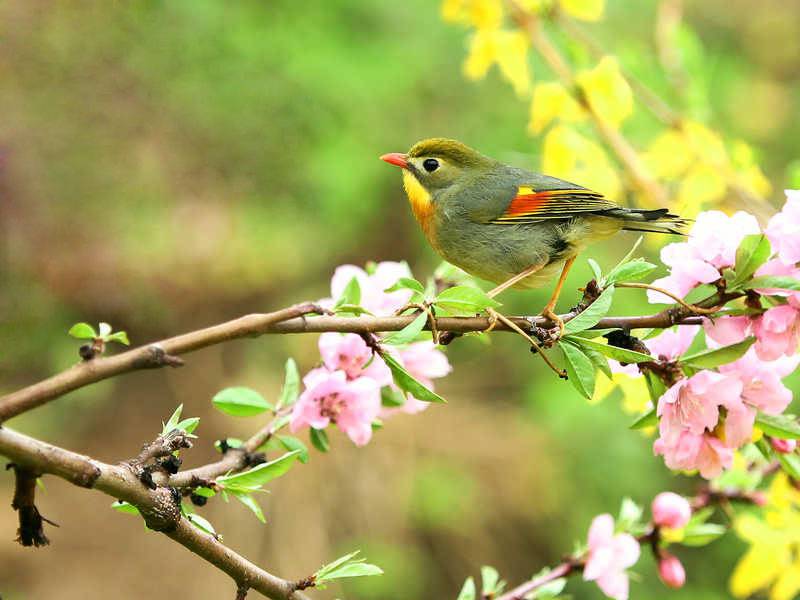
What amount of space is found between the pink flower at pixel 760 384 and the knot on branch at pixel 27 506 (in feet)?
2.43

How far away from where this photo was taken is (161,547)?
140 inches

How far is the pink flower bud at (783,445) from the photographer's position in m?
1.13

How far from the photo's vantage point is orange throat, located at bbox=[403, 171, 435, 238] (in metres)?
1.80

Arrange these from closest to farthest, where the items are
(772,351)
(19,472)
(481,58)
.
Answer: (19,472), (772,351), (481,58)

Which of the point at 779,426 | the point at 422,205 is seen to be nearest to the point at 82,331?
the point at 779,426

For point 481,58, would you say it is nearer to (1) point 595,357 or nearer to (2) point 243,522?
(1) point 595,357

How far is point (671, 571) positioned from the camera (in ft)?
4.29

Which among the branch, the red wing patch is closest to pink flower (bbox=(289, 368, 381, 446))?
the branch

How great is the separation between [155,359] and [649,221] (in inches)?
38.3

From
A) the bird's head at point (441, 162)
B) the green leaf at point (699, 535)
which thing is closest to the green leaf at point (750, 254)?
the green leaf at point (699, 535)

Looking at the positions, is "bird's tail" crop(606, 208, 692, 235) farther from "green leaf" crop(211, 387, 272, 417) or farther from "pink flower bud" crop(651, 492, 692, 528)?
"green leaf" crop(211, 387, 272, 417)

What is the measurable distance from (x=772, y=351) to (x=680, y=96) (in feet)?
4.35

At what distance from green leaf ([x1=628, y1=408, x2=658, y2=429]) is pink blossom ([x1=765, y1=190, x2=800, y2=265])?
0.24 metres

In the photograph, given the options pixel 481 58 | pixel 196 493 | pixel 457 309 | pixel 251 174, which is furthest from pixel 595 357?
pixel 251 174
